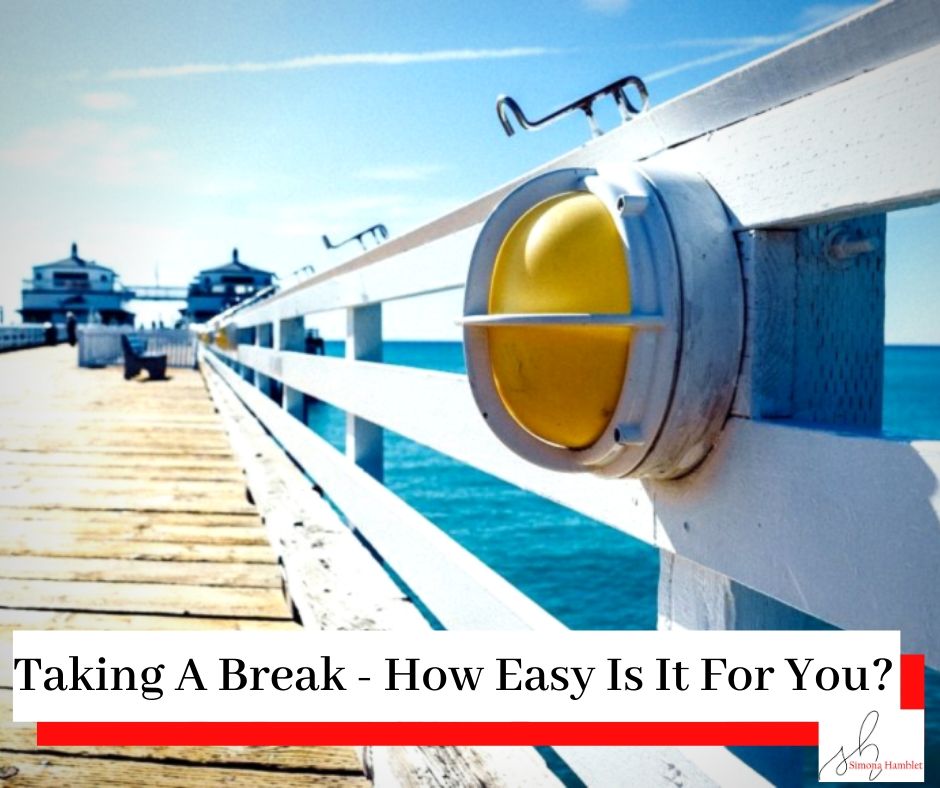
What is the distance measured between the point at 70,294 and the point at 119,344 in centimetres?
6028

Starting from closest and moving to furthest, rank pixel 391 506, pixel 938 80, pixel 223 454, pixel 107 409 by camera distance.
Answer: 1. pixel 938 80
2. pixel 391 506
3. pixel 223 454
4. pixel 107 409

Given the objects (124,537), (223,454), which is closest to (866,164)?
(124,537)

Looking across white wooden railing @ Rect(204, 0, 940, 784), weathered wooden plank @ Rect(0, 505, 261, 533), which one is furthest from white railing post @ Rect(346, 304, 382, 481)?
white wooden railing @ Rect(204, 0, 940, 784)

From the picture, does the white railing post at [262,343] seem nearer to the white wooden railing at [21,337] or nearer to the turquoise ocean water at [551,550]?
the turquoise ocean water at [551,550]

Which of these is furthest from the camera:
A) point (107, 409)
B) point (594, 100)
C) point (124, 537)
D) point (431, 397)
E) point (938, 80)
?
point (107, 409)

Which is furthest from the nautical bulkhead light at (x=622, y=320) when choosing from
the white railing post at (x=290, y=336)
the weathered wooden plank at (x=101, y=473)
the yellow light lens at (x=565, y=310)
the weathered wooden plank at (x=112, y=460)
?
the white railing post at (x=290, y=336)

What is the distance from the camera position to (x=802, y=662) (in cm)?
89

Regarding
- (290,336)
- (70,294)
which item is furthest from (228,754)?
(70,294)

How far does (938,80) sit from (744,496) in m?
0.41

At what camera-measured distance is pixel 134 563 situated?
2.76 metres

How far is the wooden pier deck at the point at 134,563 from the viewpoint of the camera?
156 centimetres

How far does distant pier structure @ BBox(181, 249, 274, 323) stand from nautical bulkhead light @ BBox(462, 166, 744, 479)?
7543 cm

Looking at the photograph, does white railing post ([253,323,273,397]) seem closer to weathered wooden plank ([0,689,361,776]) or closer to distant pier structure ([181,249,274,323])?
weathered wooden plank ([0,689,361,776])

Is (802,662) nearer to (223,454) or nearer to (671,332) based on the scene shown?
(671,332)
